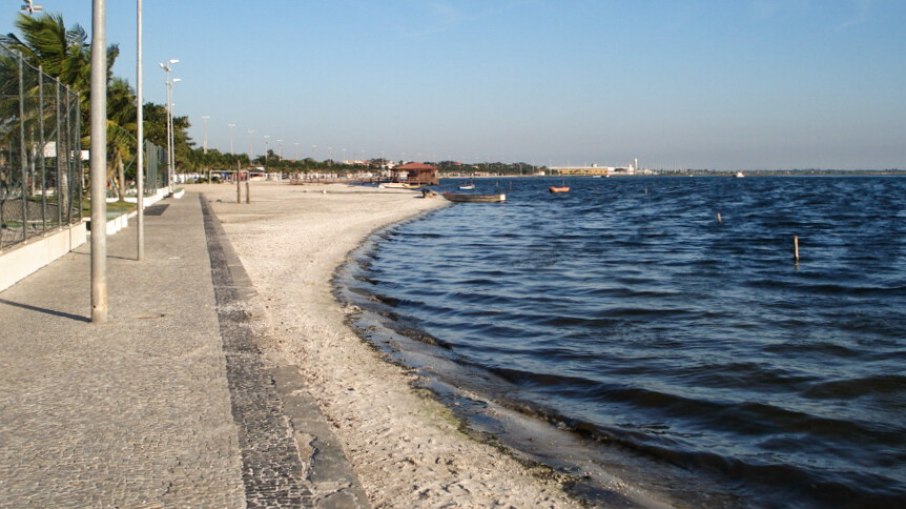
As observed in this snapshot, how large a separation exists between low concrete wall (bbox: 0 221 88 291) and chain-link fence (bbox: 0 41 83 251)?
6.9 inches

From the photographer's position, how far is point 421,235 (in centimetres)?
3338

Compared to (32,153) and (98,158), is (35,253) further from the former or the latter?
(98,158)

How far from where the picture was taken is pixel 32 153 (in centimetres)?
1448

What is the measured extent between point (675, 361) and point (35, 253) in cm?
1055

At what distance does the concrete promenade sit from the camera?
4.65 meters

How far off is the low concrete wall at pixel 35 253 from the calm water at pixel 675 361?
209 inches

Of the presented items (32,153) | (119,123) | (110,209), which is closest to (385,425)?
(32,153)

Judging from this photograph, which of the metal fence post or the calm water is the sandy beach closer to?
the calm water

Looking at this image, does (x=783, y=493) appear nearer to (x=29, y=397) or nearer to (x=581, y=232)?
(x=29, y=397)

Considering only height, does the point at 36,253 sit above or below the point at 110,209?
below

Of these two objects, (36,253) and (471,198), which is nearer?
(36,253)

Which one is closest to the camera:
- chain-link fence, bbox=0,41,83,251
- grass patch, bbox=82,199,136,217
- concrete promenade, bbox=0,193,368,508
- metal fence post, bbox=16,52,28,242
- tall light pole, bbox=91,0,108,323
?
concrete promenade, bbox=0,193,368,508

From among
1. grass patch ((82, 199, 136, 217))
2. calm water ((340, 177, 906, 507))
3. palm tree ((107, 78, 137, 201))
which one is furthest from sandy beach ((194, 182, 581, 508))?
palm tree ((107, 78, 137, 201))

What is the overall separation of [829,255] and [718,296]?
1137cm
